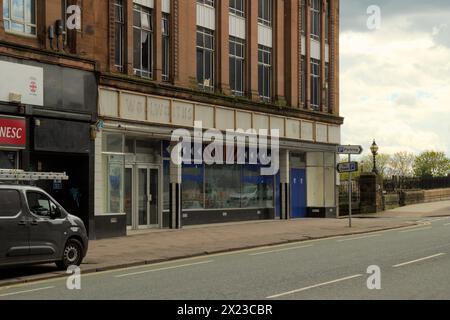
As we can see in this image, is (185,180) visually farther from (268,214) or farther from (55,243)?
(55,243)

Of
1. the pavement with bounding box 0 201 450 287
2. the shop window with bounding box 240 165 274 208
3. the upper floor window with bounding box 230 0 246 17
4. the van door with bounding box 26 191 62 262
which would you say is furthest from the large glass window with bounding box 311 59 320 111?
the van door with bounding box 26 191 62 262

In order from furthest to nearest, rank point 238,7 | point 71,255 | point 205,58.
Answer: point 238,7 < point 205,58 < point 71,255

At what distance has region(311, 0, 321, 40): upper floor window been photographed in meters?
36.8

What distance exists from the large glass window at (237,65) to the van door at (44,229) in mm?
17123

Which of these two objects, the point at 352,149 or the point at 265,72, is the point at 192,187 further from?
the point at 265,72

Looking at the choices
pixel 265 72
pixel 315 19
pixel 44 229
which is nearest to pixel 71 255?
pixel 44 229

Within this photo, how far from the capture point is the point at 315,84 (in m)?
37.0

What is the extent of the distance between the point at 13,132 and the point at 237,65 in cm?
1381

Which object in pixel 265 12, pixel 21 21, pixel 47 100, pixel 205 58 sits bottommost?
pixel 47 100

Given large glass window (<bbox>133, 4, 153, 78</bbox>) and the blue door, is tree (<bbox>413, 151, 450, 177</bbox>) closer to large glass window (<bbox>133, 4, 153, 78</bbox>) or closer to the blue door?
the blue door

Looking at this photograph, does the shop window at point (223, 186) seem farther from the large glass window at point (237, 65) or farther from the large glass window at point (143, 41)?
the large glass window at point (143, 41)

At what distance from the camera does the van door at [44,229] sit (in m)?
14.0

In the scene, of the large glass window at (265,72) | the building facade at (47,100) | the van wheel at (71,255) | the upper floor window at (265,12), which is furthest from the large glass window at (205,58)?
the van wheel at (71,255)
